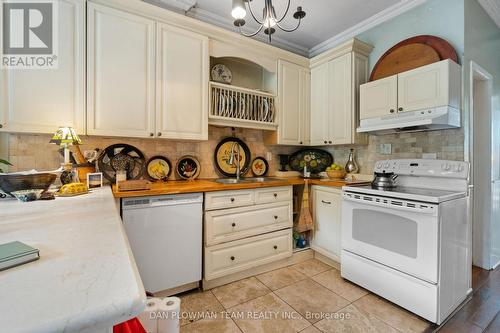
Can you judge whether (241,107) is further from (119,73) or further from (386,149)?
(386,149)

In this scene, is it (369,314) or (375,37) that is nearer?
(369,314)

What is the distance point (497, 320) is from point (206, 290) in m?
2.20

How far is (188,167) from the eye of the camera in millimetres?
2459

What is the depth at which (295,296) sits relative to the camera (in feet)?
6.28

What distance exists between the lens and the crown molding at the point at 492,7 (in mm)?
2208

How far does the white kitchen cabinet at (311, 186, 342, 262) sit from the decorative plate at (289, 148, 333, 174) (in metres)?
0.49

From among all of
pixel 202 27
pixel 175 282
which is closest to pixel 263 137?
pixel 202 27

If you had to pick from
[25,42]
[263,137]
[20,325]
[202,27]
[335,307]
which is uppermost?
[202,27]

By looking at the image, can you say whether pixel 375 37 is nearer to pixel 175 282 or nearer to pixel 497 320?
pixel 497 320

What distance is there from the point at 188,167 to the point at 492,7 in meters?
3.54

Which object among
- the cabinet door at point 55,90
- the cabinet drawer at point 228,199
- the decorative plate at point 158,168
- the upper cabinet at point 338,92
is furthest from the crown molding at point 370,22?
the cabinet door at point 55,90

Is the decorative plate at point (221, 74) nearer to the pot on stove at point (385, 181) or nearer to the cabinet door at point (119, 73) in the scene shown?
the cabinet door at point (119, 73)

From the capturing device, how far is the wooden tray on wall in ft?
6.77

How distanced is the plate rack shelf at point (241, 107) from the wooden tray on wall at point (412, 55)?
1.23 m
